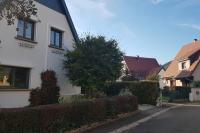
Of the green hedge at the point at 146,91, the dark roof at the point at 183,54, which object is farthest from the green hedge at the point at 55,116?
the dark roof at the point at 183,54

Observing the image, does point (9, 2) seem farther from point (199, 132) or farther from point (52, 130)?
point (199, 132)

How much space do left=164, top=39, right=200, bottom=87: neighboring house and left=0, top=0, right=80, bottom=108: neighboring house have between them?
81.6ft

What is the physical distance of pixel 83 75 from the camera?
2144cm

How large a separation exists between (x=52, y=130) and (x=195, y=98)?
106 feet

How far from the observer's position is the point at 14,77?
1853 cm

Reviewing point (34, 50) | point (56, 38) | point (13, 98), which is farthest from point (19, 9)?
point (56, 38)

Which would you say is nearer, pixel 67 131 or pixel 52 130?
pixel 52 130

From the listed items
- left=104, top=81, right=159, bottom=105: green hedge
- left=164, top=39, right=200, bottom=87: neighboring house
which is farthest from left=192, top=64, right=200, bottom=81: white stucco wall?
left=104, top=81, right=159, bottom=105: green hedge

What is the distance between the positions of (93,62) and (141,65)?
50946mm

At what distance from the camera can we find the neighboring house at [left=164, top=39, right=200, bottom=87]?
44844 mm

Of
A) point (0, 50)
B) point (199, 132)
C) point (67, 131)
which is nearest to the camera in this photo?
point (67, 131)

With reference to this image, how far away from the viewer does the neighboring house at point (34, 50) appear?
17609 millimetres

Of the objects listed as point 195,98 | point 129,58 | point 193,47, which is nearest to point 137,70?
point 129,58

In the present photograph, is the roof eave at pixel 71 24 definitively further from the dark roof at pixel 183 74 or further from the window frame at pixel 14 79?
the dark roof at pixel 183 74
